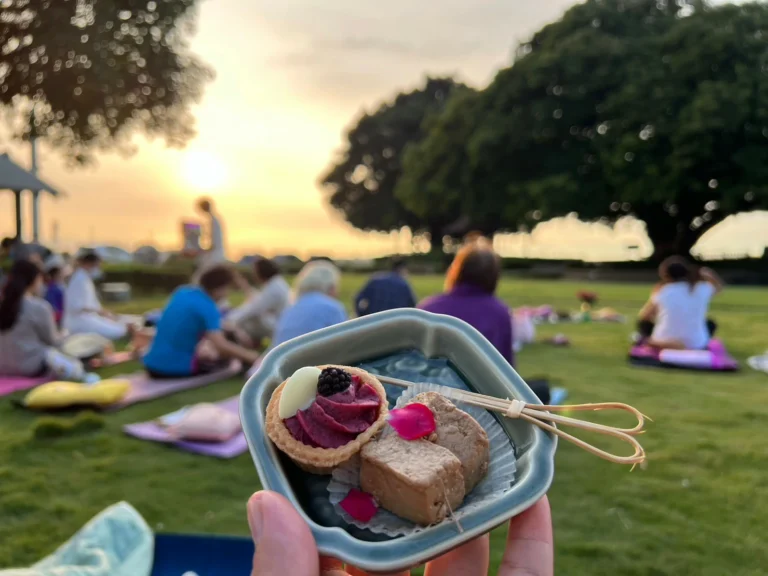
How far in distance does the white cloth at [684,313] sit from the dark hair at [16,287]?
26.5 feet

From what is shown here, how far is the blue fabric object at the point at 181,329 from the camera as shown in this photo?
6891 millimetres

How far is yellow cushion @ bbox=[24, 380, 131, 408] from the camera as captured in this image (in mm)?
5531

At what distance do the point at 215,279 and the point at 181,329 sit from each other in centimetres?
72

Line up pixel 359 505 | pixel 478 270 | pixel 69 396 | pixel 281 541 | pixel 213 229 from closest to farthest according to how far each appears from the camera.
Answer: pixel 281 541, pixel 359 505, pixel 478 270, pixel 69 396, pixel 213 229

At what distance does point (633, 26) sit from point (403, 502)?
29.3 meters

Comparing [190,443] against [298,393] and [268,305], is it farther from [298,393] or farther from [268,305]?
[268,305]

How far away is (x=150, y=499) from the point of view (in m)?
3.72

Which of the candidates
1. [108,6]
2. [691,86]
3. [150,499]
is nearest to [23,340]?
[150,499]

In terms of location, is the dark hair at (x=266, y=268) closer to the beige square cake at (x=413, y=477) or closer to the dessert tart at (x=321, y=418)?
the dessert tart at (x=321, y=418)

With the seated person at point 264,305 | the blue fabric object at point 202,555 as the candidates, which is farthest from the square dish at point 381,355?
the seated person at point 264,305

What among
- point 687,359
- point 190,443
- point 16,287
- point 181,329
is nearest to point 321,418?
point 190,443

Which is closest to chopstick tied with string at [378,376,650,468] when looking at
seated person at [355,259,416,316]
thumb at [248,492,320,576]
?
thumb at [248,492,320,576]

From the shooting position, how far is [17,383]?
6.76m

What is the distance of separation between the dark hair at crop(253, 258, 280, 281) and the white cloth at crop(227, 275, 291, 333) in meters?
0.07
